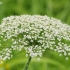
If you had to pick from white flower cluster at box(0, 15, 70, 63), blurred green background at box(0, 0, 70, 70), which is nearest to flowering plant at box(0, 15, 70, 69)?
white flower cluster at box(0, 15, 70, 63)

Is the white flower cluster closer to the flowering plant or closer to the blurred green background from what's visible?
the flowering plant

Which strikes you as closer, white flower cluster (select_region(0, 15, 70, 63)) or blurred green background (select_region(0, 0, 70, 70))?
white flower cluster (select_region(0, 15, 70, 63))

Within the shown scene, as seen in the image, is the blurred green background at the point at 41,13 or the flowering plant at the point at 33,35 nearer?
the flowering plant at the point at 33,35

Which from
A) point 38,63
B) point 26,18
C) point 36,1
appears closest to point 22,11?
point 36,1

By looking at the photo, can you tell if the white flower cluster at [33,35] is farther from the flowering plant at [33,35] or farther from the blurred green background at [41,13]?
the blurred green background at [41,13]

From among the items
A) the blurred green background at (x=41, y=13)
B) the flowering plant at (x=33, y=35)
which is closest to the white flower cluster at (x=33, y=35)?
the flowering plant at (x=33, y=35)

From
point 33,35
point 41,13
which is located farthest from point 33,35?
point 41,13

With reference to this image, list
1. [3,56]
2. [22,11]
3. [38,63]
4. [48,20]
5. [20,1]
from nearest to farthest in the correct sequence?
1. [3,56]
2. [48,20]
3. [38,63]
4. [22,11]
5. [20,1]

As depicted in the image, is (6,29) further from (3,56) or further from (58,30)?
(58,30)
